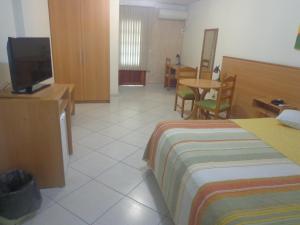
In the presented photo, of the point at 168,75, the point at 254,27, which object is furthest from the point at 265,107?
the point at 168,75

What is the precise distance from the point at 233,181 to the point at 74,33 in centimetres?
382

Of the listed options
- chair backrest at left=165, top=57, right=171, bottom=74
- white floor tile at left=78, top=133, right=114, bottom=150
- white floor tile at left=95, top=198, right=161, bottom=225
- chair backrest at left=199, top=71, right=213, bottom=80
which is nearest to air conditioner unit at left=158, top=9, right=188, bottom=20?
chair backrest at left=165, top=57, right=171, bottom=74

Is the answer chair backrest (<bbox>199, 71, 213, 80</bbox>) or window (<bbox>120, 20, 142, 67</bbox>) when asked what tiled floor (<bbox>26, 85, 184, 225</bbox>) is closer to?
chair backrest (<bbox>199, 71, 213, 80</bbox>)

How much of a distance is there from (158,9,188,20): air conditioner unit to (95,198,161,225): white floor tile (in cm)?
530

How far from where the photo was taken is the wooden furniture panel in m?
6.30

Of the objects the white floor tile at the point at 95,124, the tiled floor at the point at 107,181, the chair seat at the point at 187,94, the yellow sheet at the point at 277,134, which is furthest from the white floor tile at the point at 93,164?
the chair seat at the point at 187,94

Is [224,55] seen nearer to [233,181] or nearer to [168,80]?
[168,80]

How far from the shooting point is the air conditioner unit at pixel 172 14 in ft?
19.1

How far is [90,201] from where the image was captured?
1886 millimetres

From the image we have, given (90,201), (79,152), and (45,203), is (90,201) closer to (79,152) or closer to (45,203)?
(45,203)

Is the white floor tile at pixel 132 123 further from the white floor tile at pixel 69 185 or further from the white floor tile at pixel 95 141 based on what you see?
the white floor tile at pixel 69 185

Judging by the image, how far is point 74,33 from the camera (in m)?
3.99

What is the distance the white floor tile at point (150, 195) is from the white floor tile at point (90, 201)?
0.17 meters

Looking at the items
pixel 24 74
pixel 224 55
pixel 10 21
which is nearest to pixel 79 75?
pixel 10 21
